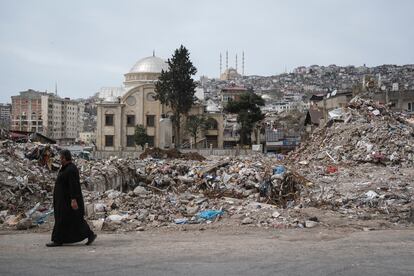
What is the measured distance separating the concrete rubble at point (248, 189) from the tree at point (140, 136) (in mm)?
31963

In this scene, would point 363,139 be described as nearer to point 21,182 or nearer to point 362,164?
point 362,164

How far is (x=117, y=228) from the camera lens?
831 cm

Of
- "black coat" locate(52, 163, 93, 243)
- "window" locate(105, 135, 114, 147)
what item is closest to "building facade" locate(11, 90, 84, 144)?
"window" locate(105, 135, 114, 147)

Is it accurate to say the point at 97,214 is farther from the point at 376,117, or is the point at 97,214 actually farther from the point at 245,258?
the point at 376,117

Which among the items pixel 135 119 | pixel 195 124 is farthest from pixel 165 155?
pixel 135 119

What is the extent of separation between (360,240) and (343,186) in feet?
19.8

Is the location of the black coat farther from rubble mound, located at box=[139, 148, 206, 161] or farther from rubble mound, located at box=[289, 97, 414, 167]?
rubble mound, located at box=[139, 148, 206, 161]

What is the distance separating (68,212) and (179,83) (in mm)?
42056

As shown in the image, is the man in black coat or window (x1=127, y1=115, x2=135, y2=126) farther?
window (x1=127, y1=115, x2=135, y2=126)

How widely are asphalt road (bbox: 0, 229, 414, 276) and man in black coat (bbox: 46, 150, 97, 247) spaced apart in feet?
0.50

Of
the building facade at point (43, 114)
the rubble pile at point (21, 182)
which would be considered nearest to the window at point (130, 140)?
the rubble pile at point (21, 182)

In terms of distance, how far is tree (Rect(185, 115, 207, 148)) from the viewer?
51.0 meters

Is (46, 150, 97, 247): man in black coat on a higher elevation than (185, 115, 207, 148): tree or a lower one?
lower

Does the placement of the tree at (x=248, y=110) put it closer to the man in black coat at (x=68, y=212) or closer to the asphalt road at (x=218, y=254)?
the asphalt road at (x=218, y=254)
